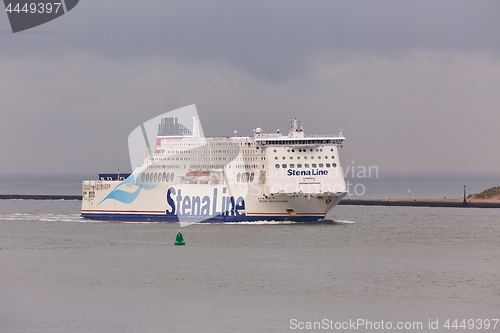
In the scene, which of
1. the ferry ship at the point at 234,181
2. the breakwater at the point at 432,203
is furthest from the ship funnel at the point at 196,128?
the breakwater at the point at 432,203

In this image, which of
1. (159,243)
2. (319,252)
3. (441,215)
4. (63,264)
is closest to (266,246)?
(319,252)

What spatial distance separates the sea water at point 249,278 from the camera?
65.8ft

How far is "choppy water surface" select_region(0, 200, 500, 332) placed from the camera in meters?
20.3

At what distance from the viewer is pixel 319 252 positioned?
31.5 meters

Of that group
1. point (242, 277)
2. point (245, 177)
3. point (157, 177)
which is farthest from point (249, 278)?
point (157, 177)

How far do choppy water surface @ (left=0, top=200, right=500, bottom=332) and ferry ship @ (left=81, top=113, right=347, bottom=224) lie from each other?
4.24ft

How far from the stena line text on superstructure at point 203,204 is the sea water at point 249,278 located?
159 cm

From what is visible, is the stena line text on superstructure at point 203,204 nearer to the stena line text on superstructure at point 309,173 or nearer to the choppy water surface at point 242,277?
the choppy water surface at point 242,277

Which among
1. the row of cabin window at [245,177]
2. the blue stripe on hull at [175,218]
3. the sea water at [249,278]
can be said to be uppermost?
the row of cabin window at [245,177]

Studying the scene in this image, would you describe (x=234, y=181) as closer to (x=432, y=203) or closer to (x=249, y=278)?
(x=249, y=278)

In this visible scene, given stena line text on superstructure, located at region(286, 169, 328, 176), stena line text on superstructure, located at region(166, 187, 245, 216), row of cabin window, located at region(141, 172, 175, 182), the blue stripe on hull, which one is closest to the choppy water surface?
the blue stripe on hull

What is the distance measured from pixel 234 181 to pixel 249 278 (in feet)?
57.9

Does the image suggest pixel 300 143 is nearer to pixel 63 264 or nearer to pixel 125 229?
pixel 125 229

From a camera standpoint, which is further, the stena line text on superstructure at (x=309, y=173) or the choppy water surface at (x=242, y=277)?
the stena line text on superstructure at (x=309, y=173)
